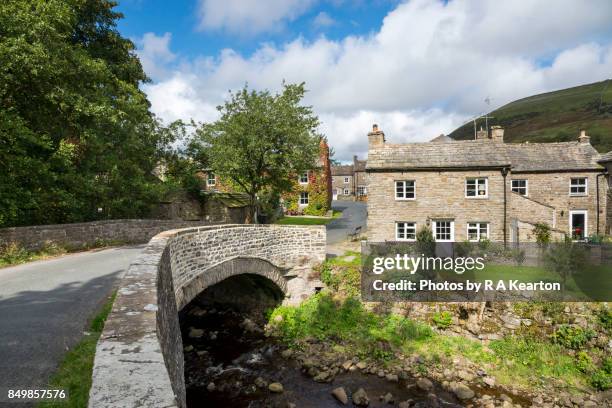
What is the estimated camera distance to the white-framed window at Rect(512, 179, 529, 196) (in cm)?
2512

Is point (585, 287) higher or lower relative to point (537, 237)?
lower

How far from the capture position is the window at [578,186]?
80.8ft

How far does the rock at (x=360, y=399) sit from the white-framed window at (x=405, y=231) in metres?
13.1

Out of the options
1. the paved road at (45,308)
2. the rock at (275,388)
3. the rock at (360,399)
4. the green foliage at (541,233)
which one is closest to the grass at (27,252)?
the paved road at (45,308)

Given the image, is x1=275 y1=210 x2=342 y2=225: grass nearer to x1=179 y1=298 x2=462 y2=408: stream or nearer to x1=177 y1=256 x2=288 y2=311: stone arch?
x1=177 y1=256 x2=288 y2=311: stone arch

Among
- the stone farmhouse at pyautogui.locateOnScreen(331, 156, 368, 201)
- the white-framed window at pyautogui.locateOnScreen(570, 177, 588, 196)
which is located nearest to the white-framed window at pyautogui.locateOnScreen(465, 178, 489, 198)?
the white-framed window at pyautogui.locateOnScreen(570, 177, 588, 196)

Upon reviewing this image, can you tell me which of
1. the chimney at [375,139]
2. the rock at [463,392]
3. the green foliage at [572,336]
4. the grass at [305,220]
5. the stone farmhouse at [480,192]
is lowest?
the rock at [463,392]

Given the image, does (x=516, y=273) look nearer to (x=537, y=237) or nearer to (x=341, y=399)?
(x=537, y=237)

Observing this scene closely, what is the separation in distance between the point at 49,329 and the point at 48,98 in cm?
1280

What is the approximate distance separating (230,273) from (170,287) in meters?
5.34

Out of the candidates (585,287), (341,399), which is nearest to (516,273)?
(585,287)

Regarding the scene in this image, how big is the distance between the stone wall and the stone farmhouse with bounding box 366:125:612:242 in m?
14.5

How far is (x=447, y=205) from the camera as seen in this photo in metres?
22.8

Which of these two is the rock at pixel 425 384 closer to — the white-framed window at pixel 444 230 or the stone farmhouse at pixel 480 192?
the stone farmhouse at pixel 480 192
